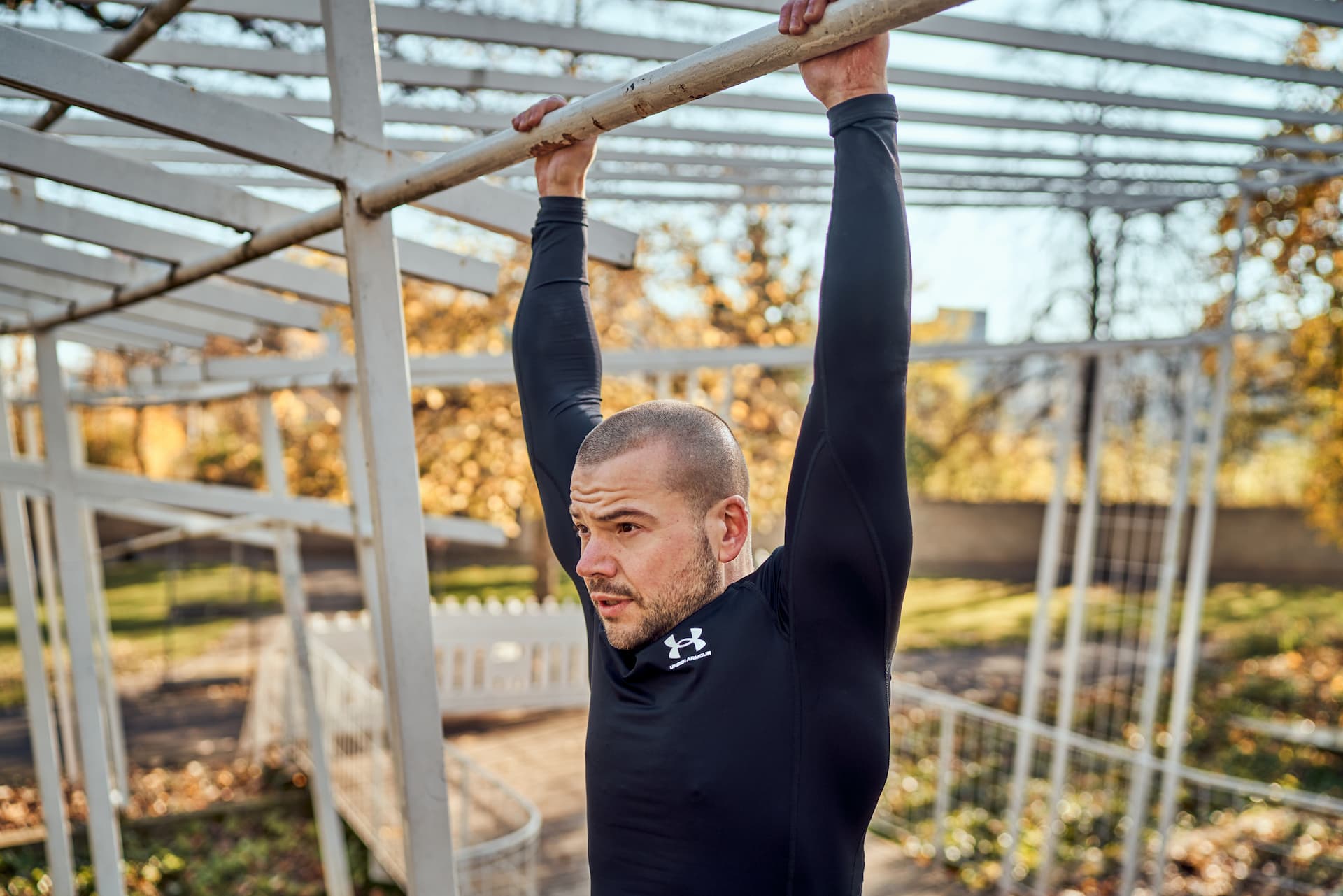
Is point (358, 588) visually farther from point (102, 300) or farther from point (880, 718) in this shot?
point (880, 718)

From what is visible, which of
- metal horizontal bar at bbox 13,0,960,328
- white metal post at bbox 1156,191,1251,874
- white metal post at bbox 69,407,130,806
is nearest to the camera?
metal horizontal bar at bbox 13,0,960,328

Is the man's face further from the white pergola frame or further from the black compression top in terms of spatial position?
the white pergola frame

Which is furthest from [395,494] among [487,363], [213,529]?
[213,529]

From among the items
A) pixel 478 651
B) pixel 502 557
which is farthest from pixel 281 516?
pixel 502 557

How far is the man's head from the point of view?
4.20 feet

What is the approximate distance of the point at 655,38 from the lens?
279 cm

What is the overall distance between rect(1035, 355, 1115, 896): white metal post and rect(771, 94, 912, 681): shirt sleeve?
5.00 metres

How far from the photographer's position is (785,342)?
34.5 ft

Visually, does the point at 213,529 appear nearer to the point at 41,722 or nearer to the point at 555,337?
the point at 41,722

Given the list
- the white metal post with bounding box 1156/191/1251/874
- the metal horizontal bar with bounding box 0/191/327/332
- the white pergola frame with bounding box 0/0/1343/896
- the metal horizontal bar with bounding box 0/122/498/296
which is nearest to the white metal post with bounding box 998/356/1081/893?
the white pergola frame with bounding box 0/0/1343/896

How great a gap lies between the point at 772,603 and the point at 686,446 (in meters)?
0.23

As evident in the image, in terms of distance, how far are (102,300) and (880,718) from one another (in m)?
2.88

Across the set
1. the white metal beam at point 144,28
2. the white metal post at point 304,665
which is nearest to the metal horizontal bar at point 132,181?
the white metal beam at point 144,28

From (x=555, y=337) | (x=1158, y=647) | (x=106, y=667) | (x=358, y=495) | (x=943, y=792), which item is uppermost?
(x=555, y=337)
